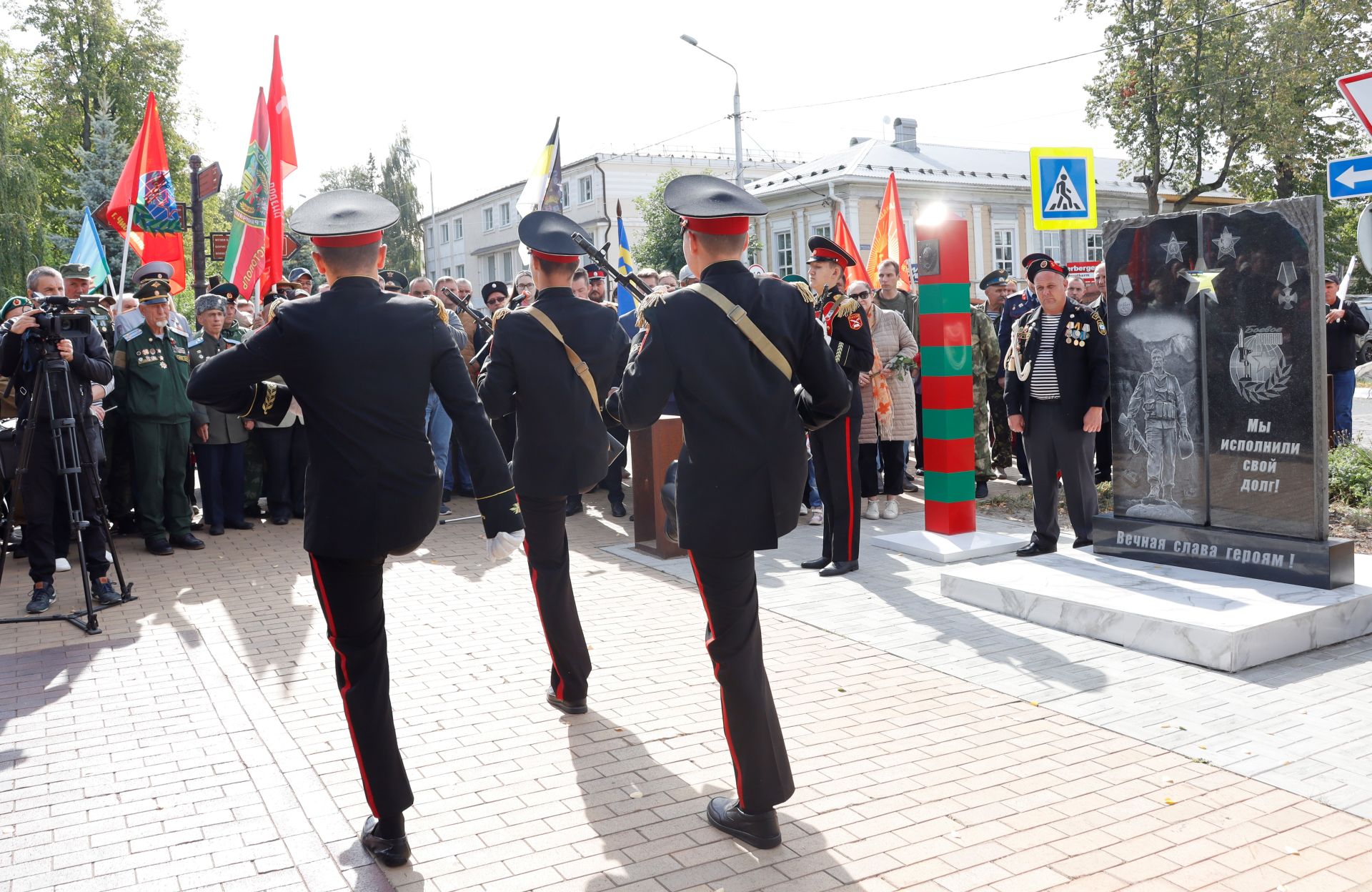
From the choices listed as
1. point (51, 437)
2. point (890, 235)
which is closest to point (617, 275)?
point (51, 437)

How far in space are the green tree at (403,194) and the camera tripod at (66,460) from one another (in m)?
62.3

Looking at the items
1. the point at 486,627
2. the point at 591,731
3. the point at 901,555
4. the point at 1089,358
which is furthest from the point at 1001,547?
the point at 591,731

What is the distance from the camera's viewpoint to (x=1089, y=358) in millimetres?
8047

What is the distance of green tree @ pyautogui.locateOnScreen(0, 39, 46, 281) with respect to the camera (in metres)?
31.8

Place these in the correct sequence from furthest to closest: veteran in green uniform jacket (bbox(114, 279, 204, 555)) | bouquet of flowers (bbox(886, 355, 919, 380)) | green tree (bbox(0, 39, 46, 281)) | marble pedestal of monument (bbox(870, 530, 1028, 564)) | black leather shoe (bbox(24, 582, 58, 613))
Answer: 1. green tree (bbox(0, 39, 46, 281))
2. bouquet of flowers (bbox(886, 355, 919, 380))
3. veteran in green uniform jacket (bbox(114, 279, 204, 555))
4. marble pedestal of monument (bbox(870, 530, 1028, 564))
5. black leather shoe (bbox(24, 582, 58, 613))

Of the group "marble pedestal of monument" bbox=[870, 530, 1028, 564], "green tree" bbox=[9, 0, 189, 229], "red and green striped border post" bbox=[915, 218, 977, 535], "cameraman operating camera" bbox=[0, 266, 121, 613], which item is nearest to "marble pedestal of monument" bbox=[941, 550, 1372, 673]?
"marble pedestal of monument" bbox=[870, 530, 1028, 564]

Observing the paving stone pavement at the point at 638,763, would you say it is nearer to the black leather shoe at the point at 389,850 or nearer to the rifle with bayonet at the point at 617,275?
the black leather shoe at the point at 389,850

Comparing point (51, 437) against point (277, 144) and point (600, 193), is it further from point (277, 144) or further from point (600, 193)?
point (600, 193)

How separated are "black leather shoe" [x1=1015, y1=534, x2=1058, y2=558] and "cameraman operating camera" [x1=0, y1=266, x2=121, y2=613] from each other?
20.9ft

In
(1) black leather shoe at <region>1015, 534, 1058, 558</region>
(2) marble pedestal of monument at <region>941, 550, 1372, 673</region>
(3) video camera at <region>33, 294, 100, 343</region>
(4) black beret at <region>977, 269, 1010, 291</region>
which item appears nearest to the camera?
(2) marble pedestal of monument at <region>941, 550, 1372, 673</region>

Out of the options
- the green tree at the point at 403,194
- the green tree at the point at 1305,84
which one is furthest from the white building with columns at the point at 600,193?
the green tree at the point at 1305,84

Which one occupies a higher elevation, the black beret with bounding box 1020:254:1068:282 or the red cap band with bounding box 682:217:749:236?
the black beret with bounding box 1020:254:1068:282

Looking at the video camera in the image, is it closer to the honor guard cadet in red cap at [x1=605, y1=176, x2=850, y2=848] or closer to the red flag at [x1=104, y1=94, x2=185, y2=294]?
the red flag at [x1=104, y1=94, x2=185, y2=294]

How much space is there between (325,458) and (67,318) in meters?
4.56
